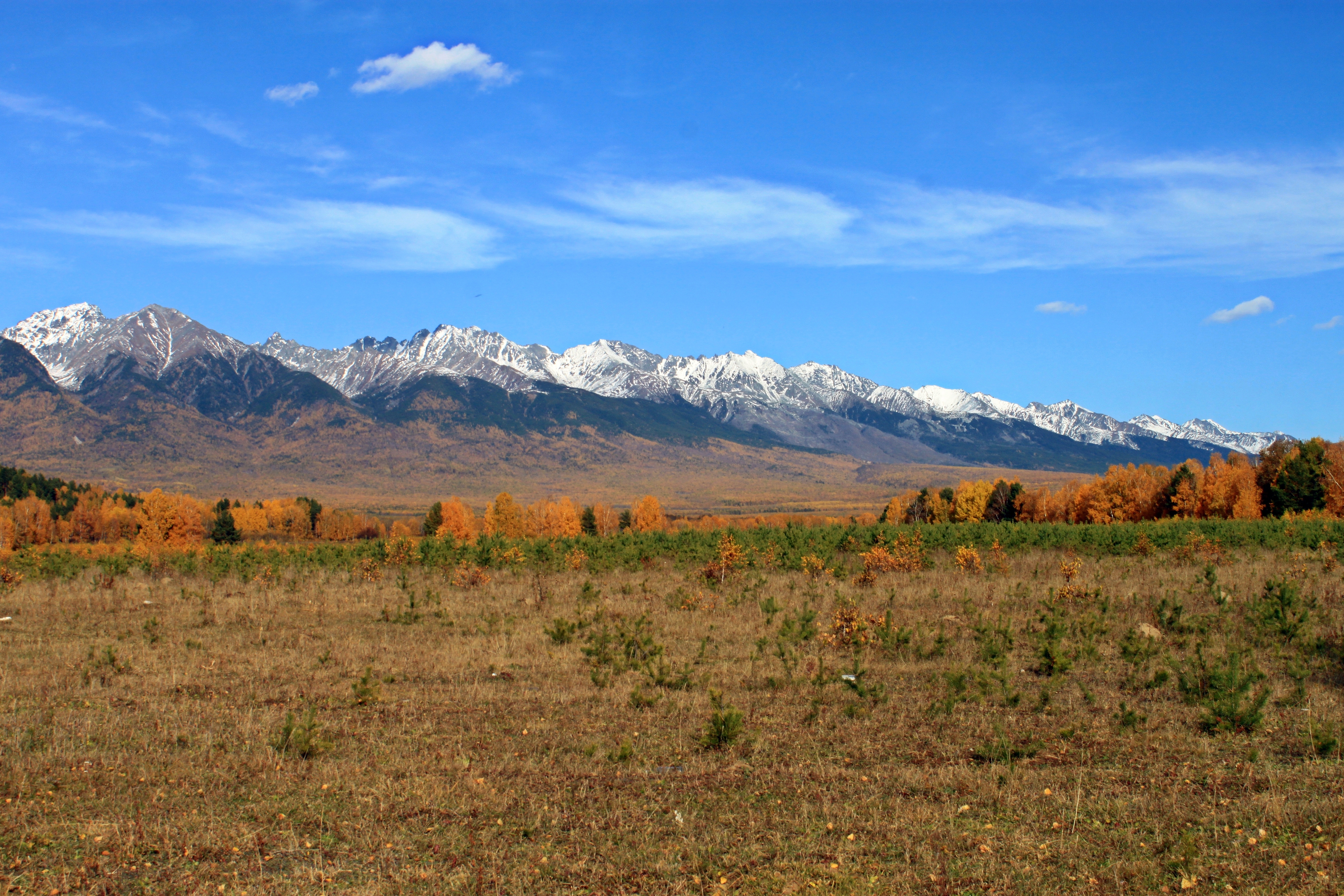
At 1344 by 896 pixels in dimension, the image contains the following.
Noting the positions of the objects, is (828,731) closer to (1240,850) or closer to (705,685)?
(705,685)

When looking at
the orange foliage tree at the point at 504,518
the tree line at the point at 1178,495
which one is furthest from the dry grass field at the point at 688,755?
the orange foliage tree at the point at 504,518

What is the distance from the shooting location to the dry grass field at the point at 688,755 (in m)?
7.80

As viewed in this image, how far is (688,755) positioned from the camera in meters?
11.6

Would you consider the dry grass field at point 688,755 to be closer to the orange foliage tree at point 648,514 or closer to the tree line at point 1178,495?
the tree line at point 1178,495

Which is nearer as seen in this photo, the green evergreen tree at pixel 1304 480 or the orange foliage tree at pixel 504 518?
the green evergreen tree at pixel 1304 480

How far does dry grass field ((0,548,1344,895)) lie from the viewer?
7797mm

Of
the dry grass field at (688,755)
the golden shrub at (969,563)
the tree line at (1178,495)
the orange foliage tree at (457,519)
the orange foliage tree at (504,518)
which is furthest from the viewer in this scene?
the orange foliage tree at (457,519)

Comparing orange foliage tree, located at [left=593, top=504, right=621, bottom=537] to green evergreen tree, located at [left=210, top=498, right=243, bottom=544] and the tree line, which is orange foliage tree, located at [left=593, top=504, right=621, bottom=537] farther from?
green evergreen tree, located at [left=210, top=498, right=243, bottom=544]

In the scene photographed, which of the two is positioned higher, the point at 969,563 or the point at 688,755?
the point at 969,563

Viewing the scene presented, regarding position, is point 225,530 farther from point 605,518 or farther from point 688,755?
point 688,755

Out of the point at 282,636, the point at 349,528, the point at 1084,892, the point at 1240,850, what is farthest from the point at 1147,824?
the point at 349,528

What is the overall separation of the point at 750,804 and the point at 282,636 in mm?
15982

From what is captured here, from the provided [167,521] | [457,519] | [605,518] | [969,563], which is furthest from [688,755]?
[605,518]

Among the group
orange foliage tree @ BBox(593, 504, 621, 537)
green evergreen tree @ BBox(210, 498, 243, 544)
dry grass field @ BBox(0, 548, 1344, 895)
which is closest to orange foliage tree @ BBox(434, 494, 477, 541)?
orange foliage tree @ BBox(593, 504, 621, 537)
